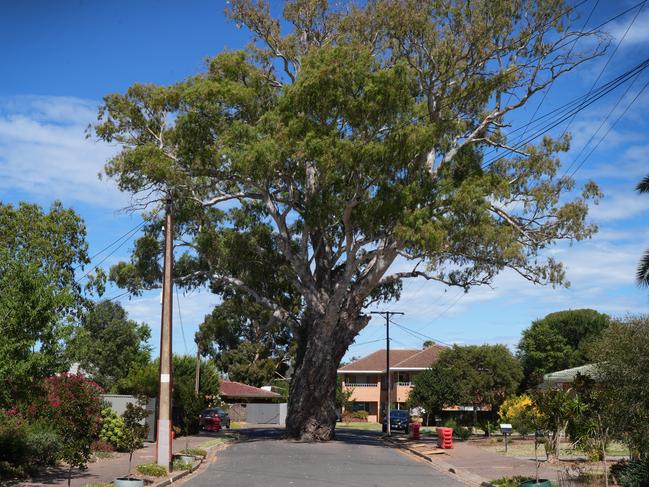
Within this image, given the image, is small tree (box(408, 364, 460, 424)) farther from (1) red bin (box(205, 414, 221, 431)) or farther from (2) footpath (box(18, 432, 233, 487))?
(2) footpath (box(18, 432, 233, 487))

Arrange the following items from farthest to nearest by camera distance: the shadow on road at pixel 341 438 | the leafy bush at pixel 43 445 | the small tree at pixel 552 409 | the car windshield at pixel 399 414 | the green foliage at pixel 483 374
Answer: the car windshield at pixel 399 414 → the green foliage at pixel 483 374 → the shadow on road at pixel 341 438 → the small tree at pixel 552 409 → the leafy bush at pixel 43 445

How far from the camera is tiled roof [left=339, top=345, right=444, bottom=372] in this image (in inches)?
3100

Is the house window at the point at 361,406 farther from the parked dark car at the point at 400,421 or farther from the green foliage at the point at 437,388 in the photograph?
the green foliage at the point at 437,388

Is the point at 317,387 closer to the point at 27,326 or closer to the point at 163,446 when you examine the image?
the point at 163,446

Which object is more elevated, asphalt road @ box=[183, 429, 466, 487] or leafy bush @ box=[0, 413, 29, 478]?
leafy bush @ box=[0, 413, 29, 478]

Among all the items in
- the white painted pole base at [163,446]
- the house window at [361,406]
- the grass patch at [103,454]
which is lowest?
the house window at [361,406]

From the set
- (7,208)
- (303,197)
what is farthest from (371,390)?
(7,208)

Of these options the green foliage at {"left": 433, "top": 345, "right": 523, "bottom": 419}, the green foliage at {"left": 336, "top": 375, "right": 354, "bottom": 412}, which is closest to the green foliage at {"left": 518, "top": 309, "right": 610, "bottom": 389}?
the green foliage at {"left": 336, "top": 375, "right": 354, "bottom": 412}

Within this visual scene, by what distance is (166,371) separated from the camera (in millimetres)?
22797

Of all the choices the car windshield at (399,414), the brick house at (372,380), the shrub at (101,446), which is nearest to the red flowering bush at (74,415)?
the shrub at (101,446)

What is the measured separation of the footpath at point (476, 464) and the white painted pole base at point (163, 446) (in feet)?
28.5

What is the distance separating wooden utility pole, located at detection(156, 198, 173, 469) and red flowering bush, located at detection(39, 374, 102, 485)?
3.40 metres

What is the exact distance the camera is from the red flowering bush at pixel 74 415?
1695cm

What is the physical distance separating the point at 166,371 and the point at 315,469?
5.48m
